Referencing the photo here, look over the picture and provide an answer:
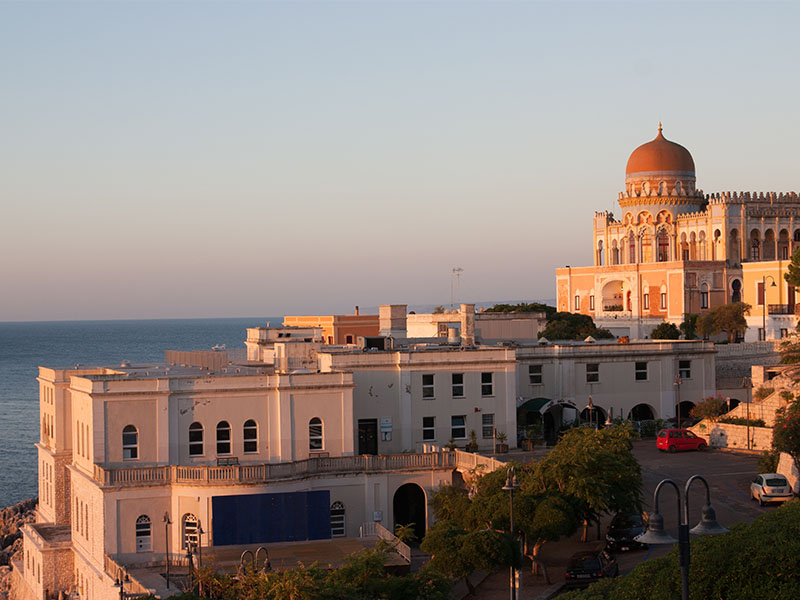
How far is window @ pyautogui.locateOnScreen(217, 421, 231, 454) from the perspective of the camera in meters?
45.2

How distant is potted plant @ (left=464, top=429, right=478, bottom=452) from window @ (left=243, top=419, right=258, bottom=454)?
9.44 m

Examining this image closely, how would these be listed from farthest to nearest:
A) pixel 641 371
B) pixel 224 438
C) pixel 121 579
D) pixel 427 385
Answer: pixel 641 371
pixel 427 385
pixel 224 438
pixel 121 579

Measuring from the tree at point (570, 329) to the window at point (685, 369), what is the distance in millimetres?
20058

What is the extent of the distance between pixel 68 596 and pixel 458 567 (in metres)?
18.6

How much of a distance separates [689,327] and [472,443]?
42.7 metres

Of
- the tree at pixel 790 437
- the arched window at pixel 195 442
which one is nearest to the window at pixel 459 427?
the arched window at pixel 195 442

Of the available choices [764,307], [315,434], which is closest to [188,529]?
[315,434]

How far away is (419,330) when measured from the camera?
6856cm

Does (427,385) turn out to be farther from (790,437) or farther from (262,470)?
(790,437)

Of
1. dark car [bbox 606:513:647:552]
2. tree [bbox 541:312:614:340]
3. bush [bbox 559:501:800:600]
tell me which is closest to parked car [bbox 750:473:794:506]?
dark car [bbox 606:513:647:552]

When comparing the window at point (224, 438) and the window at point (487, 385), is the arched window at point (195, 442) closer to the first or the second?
the window at point (224, 438)

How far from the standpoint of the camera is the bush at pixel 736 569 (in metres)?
23.7

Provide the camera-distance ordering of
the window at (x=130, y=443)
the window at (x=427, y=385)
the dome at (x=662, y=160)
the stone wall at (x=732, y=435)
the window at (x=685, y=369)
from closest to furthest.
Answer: the window at (x=130, y=443), the window at (x=427, y=385), the stone wall at (x=732, y=435), the window at (x=685, y=369), the dome at (x=662, y=160)

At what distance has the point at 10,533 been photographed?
216 feet
